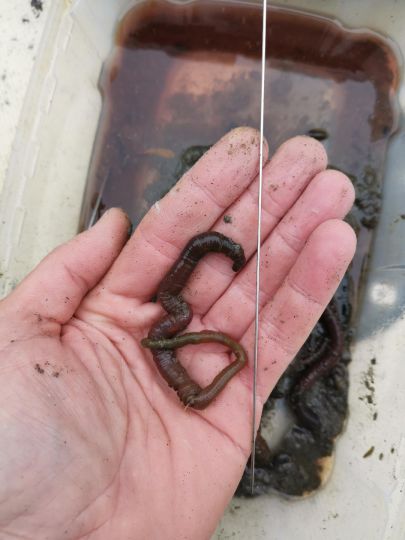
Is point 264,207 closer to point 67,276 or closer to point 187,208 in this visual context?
point 187,208

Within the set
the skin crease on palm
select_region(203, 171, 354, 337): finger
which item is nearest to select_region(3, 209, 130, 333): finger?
the skin crease on palm

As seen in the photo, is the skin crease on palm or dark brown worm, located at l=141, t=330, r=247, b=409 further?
dark brown worm, located at l=141, t=330, r=247, b=409

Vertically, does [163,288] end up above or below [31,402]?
above

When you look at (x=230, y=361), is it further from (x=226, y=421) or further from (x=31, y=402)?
(x=31, y=402)

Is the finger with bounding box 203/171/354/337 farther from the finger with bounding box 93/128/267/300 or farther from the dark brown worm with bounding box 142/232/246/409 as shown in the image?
the finger with bounding box 93/128/267/300

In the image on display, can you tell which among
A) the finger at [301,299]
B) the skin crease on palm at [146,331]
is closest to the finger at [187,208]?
the skin crease on palm at [146,331]

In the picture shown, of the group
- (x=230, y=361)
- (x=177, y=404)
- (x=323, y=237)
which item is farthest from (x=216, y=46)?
(x=177, y=404)

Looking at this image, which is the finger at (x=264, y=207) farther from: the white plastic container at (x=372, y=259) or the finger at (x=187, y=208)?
the white plastic container at (x=372, y=259)
